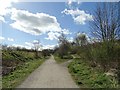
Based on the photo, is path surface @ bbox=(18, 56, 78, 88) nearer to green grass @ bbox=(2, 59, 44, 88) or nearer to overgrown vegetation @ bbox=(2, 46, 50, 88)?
green grass @ bbox=(2, 59, 44, 88)

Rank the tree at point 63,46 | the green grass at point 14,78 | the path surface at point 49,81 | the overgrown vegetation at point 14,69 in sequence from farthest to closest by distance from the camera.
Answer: the tree at point 63,46
the overgrown vegetation at point 14,69
the green grass at point 14,78
the path surface at point 49,81

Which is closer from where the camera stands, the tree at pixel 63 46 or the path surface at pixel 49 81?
the path surface at pixel 49 81

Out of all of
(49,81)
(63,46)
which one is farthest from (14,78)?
(63,46)

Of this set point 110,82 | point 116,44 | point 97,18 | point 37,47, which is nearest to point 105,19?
point 97,18

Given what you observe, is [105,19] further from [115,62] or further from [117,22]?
[115,62]

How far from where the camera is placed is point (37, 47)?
7912cm

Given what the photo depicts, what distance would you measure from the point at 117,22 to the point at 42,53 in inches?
3159

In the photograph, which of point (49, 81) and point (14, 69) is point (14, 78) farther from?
point (14, 69)

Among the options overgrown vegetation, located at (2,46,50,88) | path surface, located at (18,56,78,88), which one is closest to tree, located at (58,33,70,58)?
overgrown vegetation, located at (2,46,50,88)

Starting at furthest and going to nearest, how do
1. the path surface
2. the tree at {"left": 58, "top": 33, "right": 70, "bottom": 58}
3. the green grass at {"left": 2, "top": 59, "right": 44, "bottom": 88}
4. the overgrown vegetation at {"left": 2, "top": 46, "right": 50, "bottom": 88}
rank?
1. the tree at {"left": 58, "top": 33, "right": 70, "bottom": 58}
2. the overgrown vegetation at {"left": 2, "top": 46, "right": 50, "bottom": 88}
3. the green grass at {"left": 2, "top": 59, "right": 44, "bottom": 88}
4. the path surface

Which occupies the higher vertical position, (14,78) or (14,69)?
(14,78)

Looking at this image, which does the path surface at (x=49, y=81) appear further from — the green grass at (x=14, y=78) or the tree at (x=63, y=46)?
the tree at (x=63, y=46)

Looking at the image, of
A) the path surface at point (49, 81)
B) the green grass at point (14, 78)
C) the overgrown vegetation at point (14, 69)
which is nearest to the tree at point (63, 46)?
the overgrown vegetation at point (14, 69)

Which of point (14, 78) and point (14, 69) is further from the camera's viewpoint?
point (14, 69)
